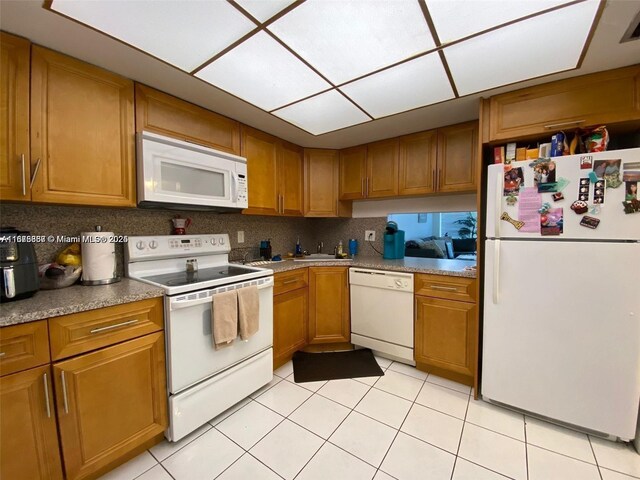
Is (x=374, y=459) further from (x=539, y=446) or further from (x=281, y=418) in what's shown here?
(x=539, y=446)

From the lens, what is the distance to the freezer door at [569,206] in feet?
4.50

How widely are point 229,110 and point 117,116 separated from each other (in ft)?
2.37

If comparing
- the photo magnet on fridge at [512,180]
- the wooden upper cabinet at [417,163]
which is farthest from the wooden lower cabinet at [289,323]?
the photo magnet on fridge at [512,180]

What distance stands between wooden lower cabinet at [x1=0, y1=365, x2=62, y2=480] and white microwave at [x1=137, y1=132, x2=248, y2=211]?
3.23 ft

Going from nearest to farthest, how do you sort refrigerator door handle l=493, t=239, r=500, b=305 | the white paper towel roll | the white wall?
the white paper towel roll → refrigerator door handle l=493, t=239, r=500, b=305 → the white wall

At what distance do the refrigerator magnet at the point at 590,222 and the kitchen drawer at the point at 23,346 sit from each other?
270cm

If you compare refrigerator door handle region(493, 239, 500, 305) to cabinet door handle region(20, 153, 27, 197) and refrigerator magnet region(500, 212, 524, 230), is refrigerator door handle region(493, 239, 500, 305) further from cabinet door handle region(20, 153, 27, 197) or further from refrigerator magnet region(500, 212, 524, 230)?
cabinet door handle region(20, 153, 27, 197)

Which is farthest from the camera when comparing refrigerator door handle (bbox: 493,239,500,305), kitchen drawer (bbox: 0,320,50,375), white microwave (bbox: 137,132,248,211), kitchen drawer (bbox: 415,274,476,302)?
kitchen drawer (bbox: 415,274,476,302)

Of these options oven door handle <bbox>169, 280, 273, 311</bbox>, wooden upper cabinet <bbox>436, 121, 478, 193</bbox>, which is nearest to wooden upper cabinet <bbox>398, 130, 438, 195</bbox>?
wooden upper cabinet <bbox>436, 121, 478, 193</bbox>

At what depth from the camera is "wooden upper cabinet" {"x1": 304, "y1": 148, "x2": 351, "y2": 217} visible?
2863 mm

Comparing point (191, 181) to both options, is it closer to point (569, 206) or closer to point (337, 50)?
point (337, 50)

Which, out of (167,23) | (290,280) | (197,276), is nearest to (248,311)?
(197,276)

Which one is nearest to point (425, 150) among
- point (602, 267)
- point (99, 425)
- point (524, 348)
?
point (602, 267)

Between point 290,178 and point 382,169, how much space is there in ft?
3.13
